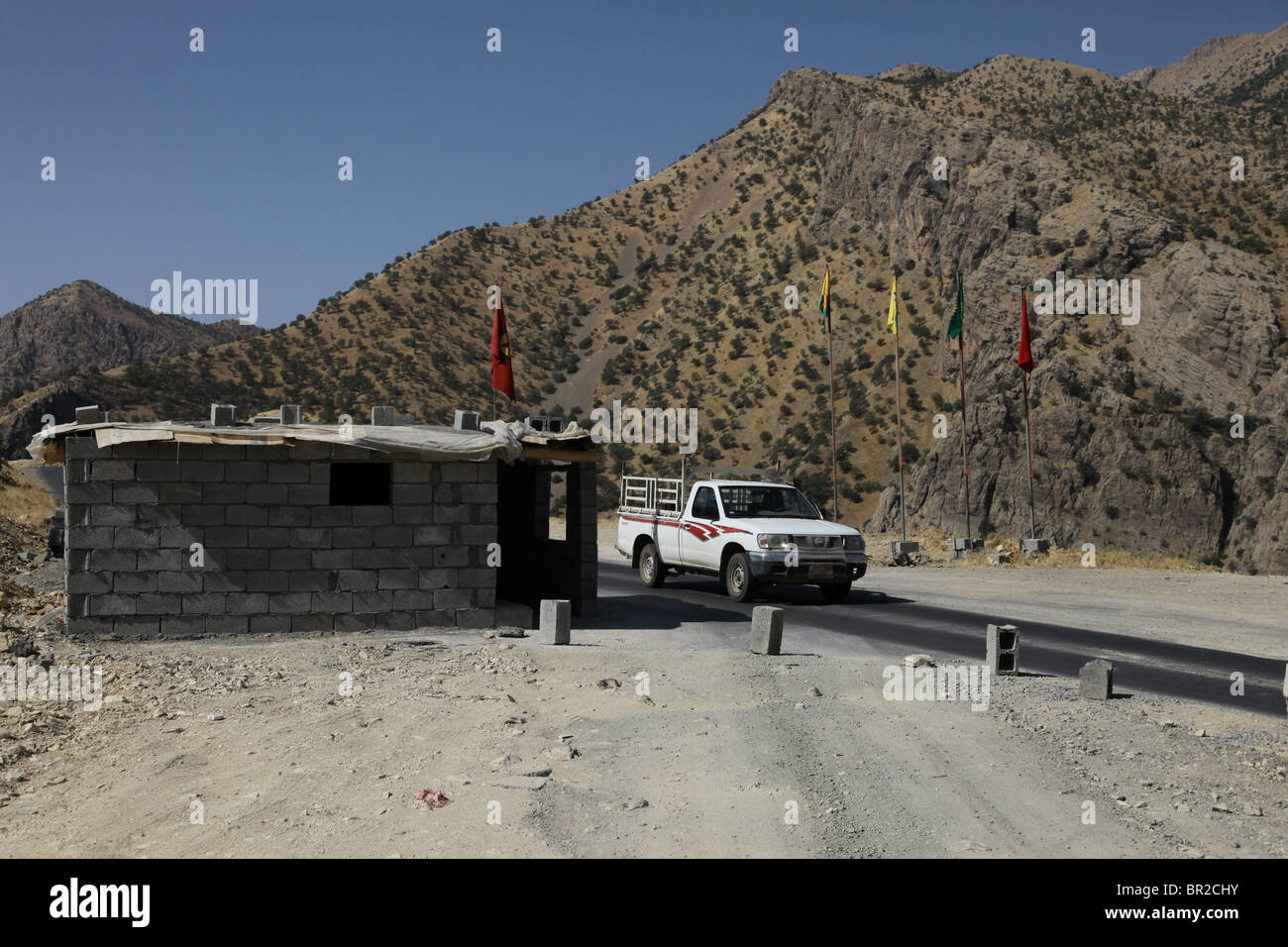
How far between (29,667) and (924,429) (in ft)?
149

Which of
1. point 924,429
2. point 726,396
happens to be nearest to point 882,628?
point 924,429

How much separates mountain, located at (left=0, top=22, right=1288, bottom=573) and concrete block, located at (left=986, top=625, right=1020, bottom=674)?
28.1 m

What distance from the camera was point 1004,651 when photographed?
36.6ft

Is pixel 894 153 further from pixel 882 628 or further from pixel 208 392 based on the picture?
pixel 882 628

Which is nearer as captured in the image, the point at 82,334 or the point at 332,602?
the point at 332,602

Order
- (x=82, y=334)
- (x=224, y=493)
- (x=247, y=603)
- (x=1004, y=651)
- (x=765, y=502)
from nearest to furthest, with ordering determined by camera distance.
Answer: (x=1004, y=651) → (x=224, y=493) → (x=247, y=603) → (x=765, y=502) → (x=82, y=334)

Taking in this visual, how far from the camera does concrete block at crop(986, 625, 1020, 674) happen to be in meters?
11.1

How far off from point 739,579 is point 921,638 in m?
4.26

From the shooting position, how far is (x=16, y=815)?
702 centimetres

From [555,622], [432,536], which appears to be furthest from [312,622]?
[555,622]

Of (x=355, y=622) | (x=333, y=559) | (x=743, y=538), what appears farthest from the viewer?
(x=743, y=538)

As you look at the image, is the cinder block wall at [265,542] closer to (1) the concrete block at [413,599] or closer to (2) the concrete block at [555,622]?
(1) the concrete block at [413,599]

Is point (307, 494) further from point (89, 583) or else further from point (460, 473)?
point (89, 583)

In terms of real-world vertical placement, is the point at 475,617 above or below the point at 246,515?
below
